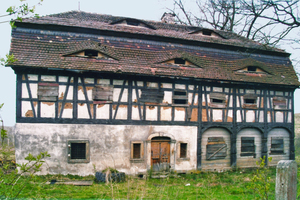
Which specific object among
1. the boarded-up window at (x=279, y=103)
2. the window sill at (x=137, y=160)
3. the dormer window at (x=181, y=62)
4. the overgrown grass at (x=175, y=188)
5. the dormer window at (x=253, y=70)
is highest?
the dormer window at (x=181, y=62)

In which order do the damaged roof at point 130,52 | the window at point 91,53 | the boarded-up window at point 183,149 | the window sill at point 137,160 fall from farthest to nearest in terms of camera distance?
1. the boarded-up window at point 183,149
2. the window at point 91,53
3. the window sill at point 137,160
4. the damaged roof at point 130,52

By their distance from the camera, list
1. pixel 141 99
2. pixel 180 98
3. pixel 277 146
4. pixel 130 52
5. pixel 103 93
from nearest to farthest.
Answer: pixel 103 93 < pixel 141 99 < pixel 180 98 < pixel 130 52 < pixel 277 146

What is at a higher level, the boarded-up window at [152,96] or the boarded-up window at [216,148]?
the boarded-up window at [152,96]

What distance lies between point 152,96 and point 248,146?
264 inches

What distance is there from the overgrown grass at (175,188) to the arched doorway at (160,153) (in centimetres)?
113

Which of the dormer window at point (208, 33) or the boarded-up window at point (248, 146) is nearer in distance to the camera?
the boarded-up window at point (248, 146)

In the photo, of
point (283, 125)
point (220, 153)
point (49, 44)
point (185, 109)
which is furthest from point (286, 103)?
point (49, 44)

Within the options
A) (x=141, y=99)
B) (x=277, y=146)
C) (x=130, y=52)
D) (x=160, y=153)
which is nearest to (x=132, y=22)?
(x=130, y=52)

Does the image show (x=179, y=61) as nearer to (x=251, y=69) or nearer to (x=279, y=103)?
(x=251, y=69)

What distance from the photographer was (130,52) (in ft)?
43.1

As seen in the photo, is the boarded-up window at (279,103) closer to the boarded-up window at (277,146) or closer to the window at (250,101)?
the window at (250,101)

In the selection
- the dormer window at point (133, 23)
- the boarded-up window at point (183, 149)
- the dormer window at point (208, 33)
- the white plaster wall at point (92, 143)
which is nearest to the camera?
the white plaster wall at point (92, 143)

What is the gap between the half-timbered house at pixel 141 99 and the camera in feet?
37.1

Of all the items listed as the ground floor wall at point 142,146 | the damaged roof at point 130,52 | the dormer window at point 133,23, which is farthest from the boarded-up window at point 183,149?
the dormer window at point 133,23
